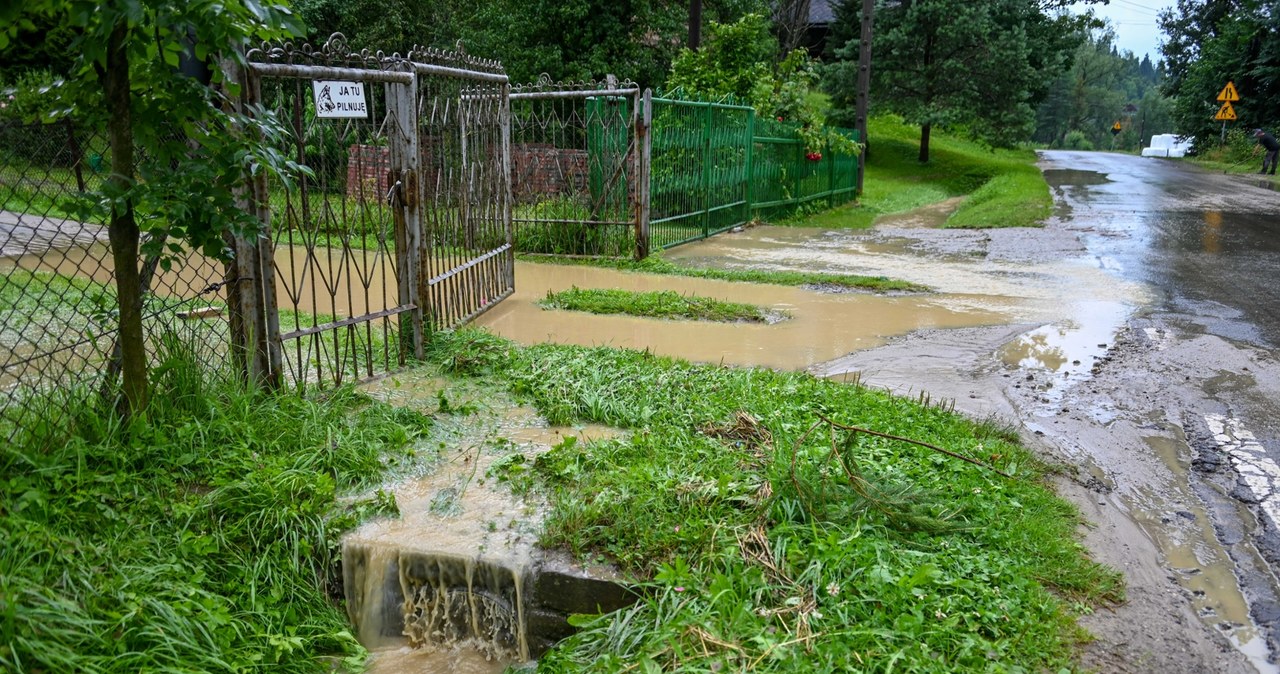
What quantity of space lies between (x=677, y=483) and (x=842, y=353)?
379 centimetres

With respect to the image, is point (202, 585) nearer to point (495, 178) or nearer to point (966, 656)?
point (966, 656)

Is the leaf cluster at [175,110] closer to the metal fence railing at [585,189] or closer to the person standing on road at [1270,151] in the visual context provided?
the metal fence railing at [585,189]

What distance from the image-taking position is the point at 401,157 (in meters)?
6.51

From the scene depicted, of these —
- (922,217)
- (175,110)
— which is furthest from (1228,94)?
(175,110)

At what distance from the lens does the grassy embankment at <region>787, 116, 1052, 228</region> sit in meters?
18.6

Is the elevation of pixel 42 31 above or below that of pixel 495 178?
above

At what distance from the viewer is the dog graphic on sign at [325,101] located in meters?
5.46

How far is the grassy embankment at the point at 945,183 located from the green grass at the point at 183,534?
14531 mm

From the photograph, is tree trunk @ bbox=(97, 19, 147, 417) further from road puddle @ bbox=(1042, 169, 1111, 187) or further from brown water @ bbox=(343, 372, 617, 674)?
road puddle @ bbox=(1042, 169, 1111, 187)

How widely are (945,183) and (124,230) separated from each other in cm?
2719

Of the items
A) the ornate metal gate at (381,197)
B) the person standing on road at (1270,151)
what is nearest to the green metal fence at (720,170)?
the ornate metal gate at (381,197)

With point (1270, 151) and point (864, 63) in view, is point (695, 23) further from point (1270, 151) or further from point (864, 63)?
point (1270, 151)

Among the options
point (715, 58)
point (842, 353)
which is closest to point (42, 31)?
point (842, 353)

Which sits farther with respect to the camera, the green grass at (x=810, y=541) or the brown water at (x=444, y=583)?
the brown water at (x=444, y=583)
